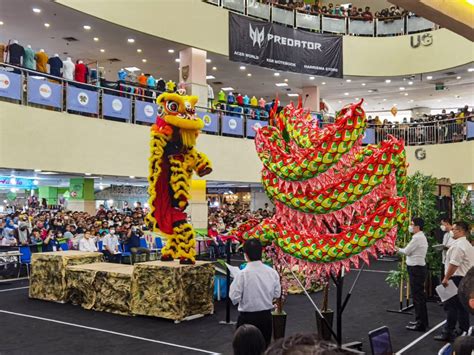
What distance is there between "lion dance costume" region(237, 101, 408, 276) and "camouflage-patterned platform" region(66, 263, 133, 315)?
10.5ft

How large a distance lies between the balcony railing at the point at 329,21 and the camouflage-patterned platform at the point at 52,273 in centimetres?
1163

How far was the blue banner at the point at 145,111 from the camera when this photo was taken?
14547mm

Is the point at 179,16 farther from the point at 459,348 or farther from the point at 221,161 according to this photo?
the point at 459,348

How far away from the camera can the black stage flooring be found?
659cm

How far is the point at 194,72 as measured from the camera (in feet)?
58.0

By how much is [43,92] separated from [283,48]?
1006cm

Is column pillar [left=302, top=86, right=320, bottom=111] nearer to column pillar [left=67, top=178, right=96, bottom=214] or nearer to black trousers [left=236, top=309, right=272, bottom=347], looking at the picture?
column pillar [left=67, top=178, right=96, bottom=214]

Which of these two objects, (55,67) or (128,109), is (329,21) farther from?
(55,67)

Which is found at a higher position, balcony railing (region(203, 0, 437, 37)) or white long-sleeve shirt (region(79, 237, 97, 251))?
balcony railing (region(203, 0, 437, 37))

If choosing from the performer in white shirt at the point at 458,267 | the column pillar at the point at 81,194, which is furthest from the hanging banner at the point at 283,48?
the performer in white shirt at the point at 458,267

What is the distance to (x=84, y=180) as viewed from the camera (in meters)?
17.2

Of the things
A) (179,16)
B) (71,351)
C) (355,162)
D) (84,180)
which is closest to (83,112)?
(84,180)

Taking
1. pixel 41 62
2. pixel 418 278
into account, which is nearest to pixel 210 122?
pixel 41 62

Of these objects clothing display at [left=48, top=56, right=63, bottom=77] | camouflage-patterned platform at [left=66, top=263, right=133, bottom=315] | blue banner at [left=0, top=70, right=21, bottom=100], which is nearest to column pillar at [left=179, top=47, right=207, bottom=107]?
clothing display at [left=48, top=56, right=63, bottom=77]
